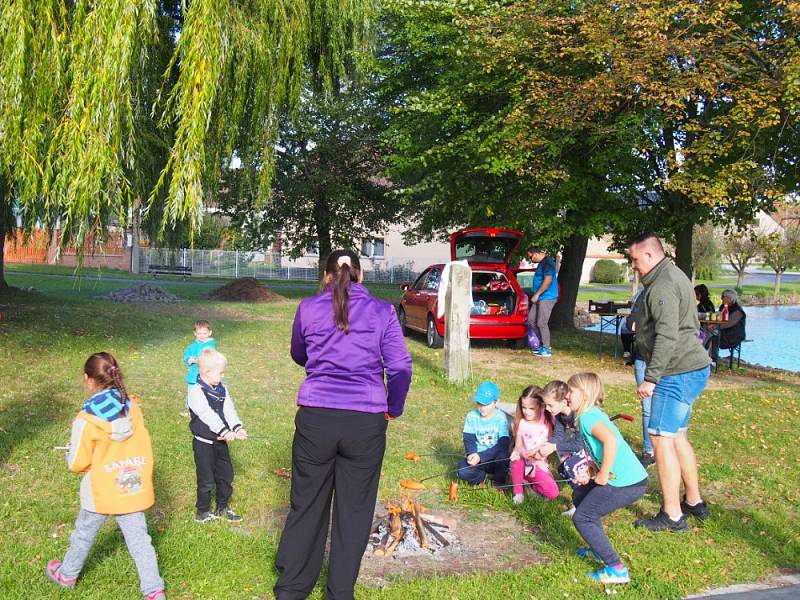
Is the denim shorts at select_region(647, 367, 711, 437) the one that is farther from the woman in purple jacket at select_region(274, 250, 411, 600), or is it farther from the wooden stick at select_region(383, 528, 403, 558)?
the woman in purple jacket at select_region(274, 250, 411, 600)

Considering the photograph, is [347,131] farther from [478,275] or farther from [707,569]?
[707,569]

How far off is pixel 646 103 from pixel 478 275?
462 cm

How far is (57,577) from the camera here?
165 inches

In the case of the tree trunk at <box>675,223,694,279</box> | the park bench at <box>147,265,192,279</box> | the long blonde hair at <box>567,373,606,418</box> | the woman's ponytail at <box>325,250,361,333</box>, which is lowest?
the park bench at <box>147,265,192,279</box>

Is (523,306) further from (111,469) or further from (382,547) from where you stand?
(111,469)

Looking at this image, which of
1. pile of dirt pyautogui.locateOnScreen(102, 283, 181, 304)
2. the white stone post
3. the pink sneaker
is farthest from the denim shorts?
pile of dirt pyautogui.locateOnScreen(102, 283, 181, 304)

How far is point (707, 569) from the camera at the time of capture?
487 cm

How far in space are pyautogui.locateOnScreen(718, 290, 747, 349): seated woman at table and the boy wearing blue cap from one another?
8767mm

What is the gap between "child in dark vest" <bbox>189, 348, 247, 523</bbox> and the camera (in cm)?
519

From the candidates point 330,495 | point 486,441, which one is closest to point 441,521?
point 486,441

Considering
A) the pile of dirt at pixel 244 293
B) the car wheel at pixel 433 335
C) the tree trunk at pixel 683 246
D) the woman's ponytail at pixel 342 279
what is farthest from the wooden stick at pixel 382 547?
the pile of dirt at pixel 244 293

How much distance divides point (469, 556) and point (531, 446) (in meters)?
1.26

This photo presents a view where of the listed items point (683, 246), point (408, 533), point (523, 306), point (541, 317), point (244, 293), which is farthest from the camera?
point (244, 293)

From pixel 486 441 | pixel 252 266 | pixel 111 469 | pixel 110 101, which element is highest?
pixel 110 101
